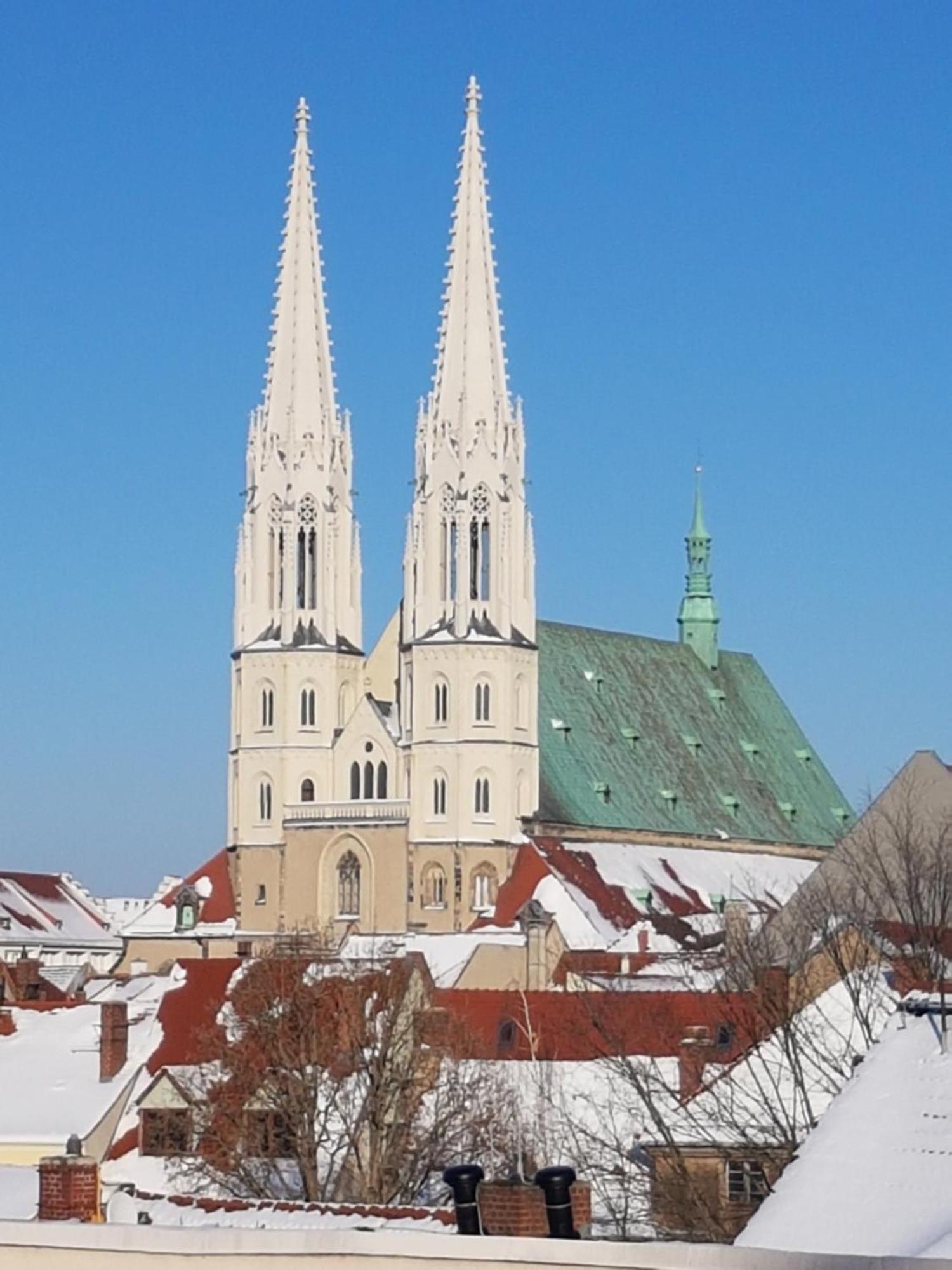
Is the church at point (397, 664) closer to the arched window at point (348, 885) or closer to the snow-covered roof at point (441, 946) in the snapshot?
the arched window at point (348, 885)

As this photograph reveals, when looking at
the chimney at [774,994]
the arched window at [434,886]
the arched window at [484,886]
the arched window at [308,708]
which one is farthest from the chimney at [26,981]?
the chimney at [774,994]

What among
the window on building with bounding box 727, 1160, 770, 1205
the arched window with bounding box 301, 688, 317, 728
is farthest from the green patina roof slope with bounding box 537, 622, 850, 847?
the window on building with bounding box 727, 1160, 770, 1205

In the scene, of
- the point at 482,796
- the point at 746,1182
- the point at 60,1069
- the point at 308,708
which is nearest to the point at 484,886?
the point at 482,796

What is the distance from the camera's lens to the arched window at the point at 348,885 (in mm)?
118188

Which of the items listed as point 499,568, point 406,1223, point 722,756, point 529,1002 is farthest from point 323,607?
point 406,1223

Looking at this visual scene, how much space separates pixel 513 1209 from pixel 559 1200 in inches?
93.6

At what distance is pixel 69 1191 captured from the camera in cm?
3041

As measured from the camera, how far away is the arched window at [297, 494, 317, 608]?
392 feet

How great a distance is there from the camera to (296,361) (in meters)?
119

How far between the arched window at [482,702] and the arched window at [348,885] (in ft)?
22.8

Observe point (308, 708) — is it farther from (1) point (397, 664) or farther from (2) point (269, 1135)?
(2) point (269, 1135)

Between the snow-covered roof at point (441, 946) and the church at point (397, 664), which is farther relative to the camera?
the church at point (397, 664)

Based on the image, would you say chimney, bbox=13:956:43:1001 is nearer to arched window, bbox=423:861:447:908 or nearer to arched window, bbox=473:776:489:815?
arched window, bbox=423:861:447:908

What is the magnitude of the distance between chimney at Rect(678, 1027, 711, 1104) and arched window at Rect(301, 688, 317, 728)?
64561 mm
